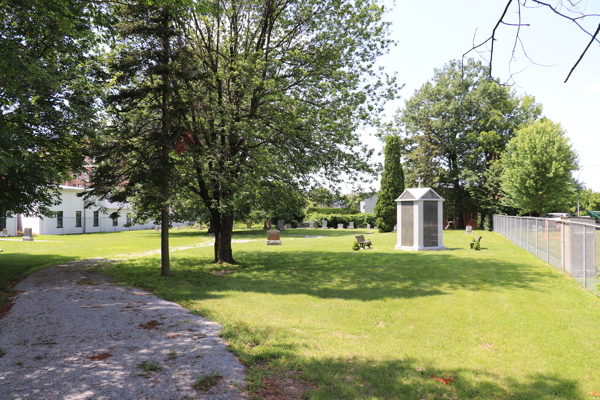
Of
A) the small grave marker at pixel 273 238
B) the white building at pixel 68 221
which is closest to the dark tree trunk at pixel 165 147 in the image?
the small grave marker at pixel 273 238

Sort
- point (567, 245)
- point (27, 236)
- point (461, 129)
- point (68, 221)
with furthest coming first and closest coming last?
point (461, 129) → point (68, 221) → point (27, 236) → point (567, 245)

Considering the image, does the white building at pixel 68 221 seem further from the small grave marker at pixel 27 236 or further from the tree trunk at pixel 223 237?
the tree trunk at pixel 223 237

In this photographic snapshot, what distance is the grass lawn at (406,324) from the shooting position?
16.9ft

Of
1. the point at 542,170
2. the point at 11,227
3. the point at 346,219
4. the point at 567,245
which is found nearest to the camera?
the point at 567,245

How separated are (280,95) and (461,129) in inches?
1442

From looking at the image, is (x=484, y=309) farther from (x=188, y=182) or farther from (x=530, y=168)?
(x=530, y=168)

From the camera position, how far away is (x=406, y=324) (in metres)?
8.10

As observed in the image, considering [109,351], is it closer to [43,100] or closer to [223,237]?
[43,100]

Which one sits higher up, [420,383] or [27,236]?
[420,383]

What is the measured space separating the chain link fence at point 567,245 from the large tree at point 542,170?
1456 centimetres

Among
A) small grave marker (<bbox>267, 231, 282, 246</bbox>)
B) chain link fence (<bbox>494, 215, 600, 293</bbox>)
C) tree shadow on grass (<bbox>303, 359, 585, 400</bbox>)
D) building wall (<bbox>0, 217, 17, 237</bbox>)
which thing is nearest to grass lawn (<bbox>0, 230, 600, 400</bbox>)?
tree shadow on grass (<bbox>303, 359, 585, 400</bbox>)

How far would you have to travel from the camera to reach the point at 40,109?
11680 millimetres

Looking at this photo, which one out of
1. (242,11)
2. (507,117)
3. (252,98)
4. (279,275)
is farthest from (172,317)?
(507,117)

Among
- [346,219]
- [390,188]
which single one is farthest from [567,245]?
[346,219]
